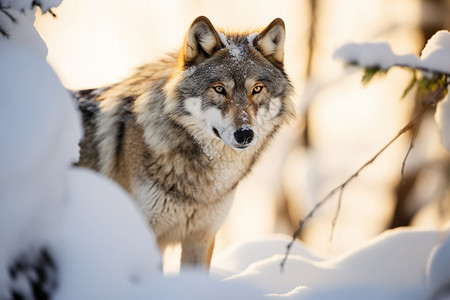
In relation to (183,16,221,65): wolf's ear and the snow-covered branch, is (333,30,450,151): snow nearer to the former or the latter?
the snow-covered branch

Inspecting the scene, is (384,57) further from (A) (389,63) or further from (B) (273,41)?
(B) (273,41)

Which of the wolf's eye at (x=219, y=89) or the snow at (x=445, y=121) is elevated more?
the snow at (x=445, y=121)

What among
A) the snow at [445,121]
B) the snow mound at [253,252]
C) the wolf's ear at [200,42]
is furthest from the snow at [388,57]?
the snow mound at [253,252]

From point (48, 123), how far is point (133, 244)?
1.95 feet

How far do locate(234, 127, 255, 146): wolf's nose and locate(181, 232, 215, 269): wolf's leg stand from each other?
1.08 meters

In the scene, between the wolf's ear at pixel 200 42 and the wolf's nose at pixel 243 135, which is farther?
the wolf's ear at pixel 200 42

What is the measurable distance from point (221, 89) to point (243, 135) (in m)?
0.46

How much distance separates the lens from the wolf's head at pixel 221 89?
3578mm

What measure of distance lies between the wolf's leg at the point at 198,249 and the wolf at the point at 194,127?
0.06 metres

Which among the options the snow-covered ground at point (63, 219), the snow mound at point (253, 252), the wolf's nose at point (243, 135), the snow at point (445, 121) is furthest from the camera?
the snow mound at point (253, 252)

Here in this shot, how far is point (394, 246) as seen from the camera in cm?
342

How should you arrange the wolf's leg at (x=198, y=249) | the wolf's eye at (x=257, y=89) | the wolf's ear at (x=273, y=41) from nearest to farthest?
the wolf's eye at (x=257, y=89) < the wolf's ear at (x=273, y=41) < the wolf's leg at (x=198, y=249)

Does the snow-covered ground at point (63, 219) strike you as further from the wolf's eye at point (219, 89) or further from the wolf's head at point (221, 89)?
the wolf's eye at point (219, 89)

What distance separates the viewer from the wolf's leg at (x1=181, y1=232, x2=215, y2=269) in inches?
162
